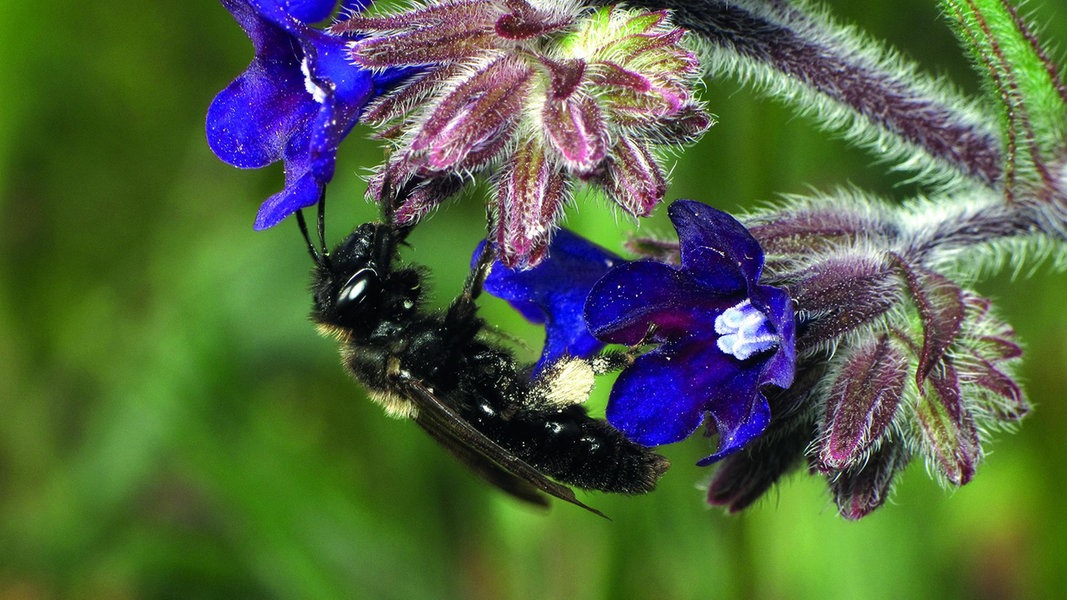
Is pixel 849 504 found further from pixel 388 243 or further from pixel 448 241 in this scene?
pixel 448 241

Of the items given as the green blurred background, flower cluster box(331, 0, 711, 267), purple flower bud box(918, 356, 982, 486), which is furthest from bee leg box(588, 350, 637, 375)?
the green blurred background

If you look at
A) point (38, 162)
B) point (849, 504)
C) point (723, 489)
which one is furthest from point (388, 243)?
point (38, 162)

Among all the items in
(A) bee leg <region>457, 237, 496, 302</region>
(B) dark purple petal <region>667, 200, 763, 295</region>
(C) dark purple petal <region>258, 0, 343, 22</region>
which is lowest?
(A) bee leg <region>457, 237, 496, 302</region>

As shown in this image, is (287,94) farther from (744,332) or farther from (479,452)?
(744,332)

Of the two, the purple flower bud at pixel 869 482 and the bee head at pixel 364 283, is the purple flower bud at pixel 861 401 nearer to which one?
the purple flower bud at pixel 869 482

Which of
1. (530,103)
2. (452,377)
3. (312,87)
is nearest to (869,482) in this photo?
(452,377)

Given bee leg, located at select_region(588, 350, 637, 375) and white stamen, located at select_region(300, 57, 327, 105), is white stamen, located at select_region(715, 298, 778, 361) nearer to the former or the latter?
bee leg, located at select_region(588, 350, 637, 375)
